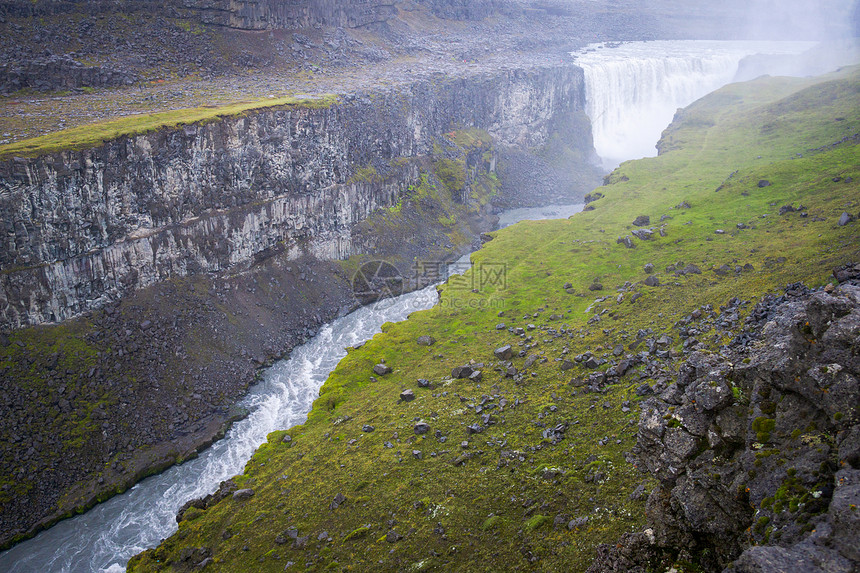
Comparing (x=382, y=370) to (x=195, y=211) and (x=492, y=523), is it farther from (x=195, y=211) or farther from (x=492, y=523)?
(x=195, y=211)

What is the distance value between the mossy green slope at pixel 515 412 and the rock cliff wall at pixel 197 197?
87.8 ft

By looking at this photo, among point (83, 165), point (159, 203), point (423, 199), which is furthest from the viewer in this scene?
point (423, 199)

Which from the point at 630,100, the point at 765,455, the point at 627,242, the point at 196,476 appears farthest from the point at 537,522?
the point at 630,100

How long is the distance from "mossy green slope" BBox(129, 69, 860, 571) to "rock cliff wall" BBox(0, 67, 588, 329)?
26762mm

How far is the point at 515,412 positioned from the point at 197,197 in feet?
181

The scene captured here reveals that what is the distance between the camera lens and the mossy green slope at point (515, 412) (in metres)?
36.0

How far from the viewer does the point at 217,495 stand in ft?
166

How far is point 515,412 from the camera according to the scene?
48.4 meters

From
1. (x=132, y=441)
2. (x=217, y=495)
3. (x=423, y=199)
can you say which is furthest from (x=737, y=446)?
(x=423, y=199)

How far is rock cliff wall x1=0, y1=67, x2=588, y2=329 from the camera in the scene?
208 feet

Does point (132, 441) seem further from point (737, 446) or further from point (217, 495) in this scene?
point (737, 446)

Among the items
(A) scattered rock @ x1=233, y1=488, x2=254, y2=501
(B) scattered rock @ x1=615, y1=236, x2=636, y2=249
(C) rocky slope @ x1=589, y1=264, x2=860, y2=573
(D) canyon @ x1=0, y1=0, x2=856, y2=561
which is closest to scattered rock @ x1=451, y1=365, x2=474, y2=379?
(A) scattered rock @ x1=233, y1=488, x2=254, y2=501

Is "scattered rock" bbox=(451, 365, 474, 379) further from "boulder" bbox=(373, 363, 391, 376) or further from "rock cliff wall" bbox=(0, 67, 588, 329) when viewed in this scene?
"rock cliff wall" bbox=(0, 67, 588, 329)

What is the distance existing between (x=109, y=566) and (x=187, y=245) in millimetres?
42469
